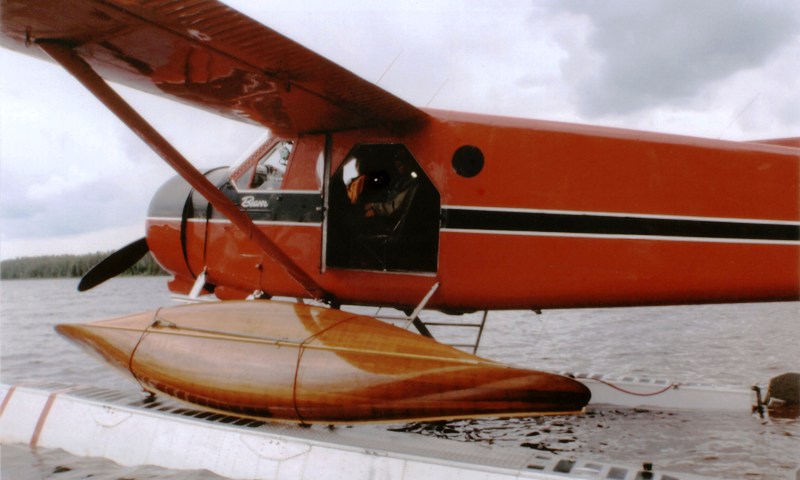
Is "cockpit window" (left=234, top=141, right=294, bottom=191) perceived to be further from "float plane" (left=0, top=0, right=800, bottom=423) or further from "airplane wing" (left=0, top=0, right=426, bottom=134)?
"airplane wing" (left=0, top=0, right=426, bottom=134)

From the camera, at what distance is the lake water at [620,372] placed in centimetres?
512

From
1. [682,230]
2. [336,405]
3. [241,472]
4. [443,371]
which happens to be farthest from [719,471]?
[241,472]

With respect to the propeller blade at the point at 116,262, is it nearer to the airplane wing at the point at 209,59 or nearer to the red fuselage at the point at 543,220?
the red fuselage at the point at 543,220

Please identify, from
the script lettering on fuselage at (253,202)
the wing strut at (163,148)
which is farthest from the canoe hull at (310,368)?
the script lettering on fuselage at (253,202)

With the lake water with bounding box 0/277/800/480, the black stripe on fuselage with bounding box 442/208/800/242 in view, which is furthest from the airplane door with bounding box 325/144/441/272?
the lake water with bounding box 0/277/800/480

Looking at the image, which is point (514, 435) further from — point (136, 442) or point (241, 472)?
point (136, 442)

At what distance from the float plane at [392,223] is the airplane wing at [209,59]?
2 cm

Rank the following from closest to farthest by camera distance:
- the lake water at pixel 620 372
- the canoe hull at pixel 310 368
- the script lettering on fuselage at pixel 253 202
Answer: the canoe hull at pixel 310 368
the lake water at pixel 620 372
the script lettering on fuselage at pixel 253 202

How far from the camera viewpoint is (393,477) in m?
3.55

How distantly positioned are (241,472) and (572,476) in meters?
2.27

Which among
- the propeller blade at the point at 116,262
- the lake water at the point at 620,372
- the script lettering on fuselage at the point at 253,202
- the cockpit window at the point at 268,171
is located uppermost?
the cockpit window at the point at 268,171

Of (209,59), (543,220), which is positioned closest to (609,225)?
(543,220)

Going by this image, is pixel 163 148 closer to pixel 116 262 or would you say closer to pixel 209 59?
pixel 209 59

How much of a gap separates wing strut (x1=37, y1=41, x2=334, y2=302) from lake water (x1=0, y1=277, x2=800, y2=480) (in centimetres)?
177
